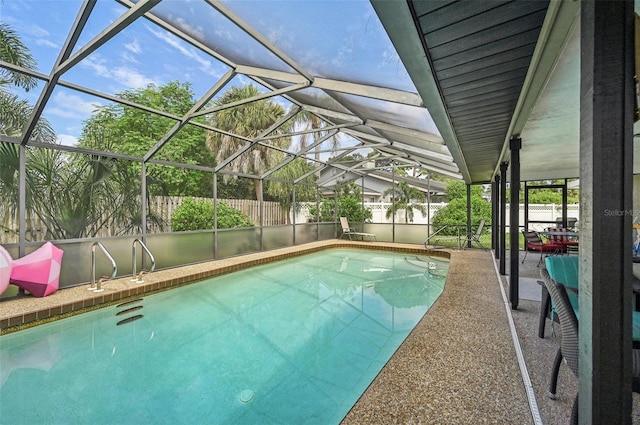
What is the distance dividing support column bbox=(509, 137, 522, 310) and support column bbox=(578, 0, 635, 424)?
2634mm

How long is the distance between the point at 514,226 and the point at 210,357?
3675mm

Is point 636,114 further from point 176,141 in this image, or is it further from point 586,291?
point 176,141

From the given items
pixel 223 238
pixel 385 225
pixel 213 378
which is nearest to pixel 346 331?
pixel 213 378

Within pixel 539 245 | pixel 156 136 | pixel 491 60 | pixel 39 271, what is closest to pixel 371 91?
pixel 491 60

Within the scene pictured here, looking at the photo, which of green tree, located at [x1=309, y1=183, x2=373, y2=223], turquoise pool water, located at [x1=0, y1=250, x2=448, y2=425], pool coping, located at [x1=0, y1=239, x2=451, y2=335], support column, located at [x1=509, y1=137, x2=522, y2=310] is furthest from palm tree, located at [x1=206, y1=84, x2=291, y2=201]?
support column, located at [x1=509, y1=137, x2=522, y2=310]

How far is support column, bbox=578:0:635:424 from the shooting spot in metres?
0.96

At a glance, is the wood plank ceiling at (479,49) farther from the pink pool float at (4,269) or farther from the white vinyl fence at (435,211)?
the white vinyl fence at (435,211)

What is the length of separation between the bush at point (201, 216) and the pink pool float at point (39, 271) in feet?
7.42

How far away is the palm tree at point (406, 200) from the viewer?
10273mm

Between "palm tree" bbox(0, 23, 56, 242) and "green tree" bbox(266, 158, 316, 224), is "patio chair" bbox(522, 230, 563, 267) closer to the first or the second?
"green tree" bbox(266, 158, 316, 224)

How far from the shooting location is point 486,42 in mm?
1762

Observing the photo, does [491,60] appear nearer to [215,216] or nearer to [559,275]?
[559,275]

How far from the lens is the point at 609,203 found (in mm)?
974

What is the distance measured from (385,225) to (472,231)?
286 cm
